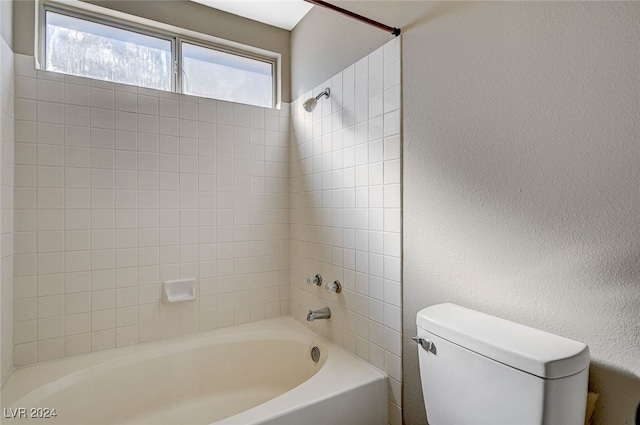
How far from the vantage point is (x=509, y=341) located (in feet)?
3.02

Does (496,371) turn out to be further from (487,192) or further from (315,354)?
(315,354)

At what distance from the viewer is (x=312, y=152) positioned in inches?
83.9

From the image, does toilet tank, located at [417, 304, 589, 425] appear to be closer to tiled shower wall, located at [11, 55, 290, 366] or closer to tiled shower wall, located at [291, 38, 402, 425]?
tiled shower wall, located at [291, 38, 402, 425]

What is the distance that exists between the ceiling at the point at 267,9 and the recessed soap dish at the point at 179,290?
1.74 metres

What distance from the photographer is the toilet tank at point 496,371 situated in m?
0.83

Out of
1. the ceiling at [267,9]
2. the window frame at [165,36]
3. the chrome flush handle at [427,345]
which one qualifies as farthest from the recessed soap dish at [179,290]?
the ceiling at [267,9]

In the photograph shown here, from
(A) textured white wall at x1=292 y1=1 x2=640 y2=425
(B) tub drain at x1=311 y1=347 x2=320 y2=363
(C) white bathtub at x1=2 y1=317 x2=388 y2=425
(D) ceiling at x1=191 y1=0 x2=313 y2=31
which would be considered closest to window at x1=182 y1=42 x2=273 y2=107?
(D) ceiling at x1=191 y1=0 x2=313 y2=31

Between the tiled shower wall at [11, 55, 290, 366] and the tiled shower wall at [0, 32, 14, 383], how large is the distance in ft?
0.17

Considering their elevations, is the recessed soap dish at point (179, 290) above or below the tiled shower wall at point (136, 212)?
below

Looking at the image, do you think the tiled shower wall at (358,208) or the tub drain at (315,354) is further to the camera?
the tub drain at (315,354)

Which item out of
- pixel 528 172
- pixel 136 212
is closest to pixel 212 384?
pixel 136 212

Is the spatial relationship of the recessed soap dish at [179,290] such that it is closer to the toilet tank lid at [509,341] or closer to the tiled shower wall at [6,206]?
the tiled shower wall at [6,206]

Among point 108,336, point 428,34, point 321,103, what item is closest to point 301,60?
point 321,103

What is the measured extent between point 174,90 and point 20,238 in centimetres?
118
